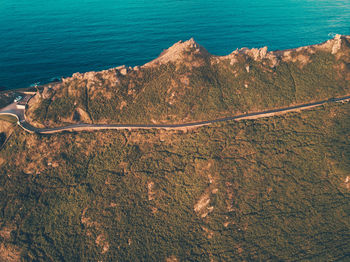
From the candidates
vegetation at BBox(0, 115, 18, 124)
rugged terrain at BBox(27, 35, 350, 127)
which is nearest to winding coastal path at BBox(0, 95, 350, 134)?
rugged terrain at BBox(27, 35, 350, 127)

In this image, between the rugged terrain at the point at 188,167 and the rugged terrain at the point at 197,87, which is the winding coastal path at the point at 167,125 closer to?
the rugged terrain at the point at 197,87

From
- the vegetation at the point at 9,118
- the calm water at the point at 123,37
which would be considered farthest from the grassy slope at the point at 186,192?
the calm water at the point at 123,37

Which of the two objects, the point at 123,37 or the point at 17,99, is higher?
the point at 123,37

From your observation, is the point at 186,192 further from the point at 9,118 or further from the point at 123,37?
the point at 123,37

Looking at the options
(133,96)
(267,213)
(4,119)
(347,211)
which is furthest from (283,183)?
(4,119)

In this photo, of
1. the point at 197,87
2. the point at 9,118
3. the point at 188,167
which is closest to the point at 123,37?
the point at 9,118
